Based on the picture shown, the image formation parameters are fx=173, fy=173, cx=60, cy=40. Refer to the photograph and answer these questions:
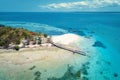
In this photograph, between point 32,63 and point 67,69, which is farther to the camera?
point 32,63

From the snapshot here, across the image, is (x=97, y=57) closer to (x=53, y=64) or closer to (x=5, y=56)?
(x=53, y=64)

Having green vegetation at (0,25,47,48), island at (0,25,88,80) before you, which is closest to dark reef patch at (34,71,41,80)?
island at (0,25,88,80)

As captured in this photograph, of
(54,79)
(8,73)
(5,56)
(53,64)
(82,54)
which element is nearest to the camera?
(54,79)

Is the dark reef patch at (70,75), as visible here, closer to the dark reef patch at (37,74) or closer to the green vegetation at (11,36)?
the dark reef patch at (37,74)

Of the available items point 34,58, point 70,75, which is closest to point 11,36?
point 34,58

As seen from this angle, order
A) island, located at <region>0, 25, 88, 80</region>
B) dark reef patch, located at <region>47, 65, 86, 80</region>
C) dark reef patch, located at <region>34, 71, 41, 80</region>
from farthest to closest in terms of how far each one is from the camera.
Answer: island, located at <region>0, 25, 88, 80</region>, dark reef patch, located at <region>47, 65, 86, 80</region>, dark reef patch, located at <region>34, 71, 41, 80</region>

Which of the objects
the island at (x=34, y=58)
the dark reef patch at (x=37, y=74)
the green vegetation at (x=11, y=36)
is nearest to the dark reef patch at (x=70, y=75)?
the island at (x=34, y=58)

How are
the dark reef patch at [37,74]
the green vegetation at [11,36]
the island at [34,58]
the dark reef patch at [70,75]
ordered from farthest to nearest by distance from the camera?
the green vegetation at [11,36], the island at [34,58], the dark reef patch at [70,75], the dark reef patch at [37,74]

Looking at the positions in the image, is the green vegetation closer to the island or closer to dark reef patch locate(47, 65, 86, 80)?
the island

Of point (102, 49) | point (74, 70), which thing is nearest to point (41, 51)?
point (74, 70)

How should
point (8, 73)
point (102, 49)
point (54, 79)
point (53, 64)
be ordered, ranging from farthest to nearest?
point (102, 49) → point (53, 64) → point (8, 73) → point (54, 79)

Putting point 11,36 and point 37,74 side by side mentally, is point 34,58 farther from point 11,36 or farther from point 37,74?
point 11,36
